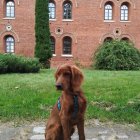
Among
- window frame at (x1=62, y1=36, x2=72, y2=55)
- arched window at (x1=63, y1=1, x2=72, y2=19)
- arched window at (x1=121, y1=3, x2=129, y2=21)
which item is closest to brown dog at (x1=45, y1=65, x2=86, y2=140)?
window frame at (x1=62, y1=36, x2=72, y2=55)

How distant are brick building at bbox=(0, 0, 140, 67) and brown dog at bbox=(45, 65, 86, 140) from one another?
29.2m

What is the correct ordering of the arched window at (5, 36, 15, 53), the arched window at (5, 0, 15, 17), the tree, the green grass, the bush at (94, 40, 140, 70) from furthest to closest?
1. the arched window at (5, 0, 15, 17)
2. the arched window at (5, 36, 15, 53)
3. the tree
4. the bush at (94, 40, 140, 70)
5. the green grass

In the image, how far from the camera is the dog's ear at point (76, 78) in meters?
4.89

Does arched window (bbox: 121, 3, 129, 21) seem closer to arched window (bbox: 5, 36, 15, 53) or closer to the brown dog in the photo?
arched window (bbox: 5, 36, 15, 53)

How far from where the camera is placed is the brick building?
34.5 metres

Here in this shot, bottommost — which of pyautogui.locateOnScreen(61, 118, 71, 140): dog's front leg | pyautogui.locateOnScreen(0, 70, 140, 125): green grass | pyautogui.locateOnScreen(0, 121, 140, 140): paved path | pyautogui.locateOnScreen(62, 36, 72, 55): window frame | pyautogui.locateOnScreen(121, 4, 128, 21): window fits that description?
pyautogui.locateOnScreen(0, 121, 140, 140): paved path

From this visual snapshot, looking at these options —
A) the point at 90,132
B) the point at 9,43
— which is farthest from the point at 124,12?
the point at 90,132

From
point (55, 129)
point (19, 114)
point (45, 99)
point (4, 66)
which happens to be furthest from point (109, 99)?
point (4, 66)

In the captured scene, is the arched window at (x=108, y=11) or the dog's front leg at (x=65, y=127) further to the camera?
the arched window at (x=108, y=11)

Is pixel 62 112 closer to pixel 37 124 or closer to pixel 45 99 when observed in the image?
pixel 37 124

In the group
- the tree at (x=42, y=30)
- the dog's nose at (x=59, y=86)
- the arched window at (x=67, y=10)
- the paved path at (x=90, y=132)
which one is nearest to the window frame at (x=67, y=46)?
the arched window at (x=67, y=10)

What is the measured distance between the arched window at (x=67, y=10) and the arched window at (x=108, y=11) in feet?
10.8

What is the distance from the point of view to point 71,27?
3484 centimetres

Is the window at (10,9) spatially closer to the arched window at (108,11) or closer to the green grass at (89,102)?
the arched window at (108,11)
